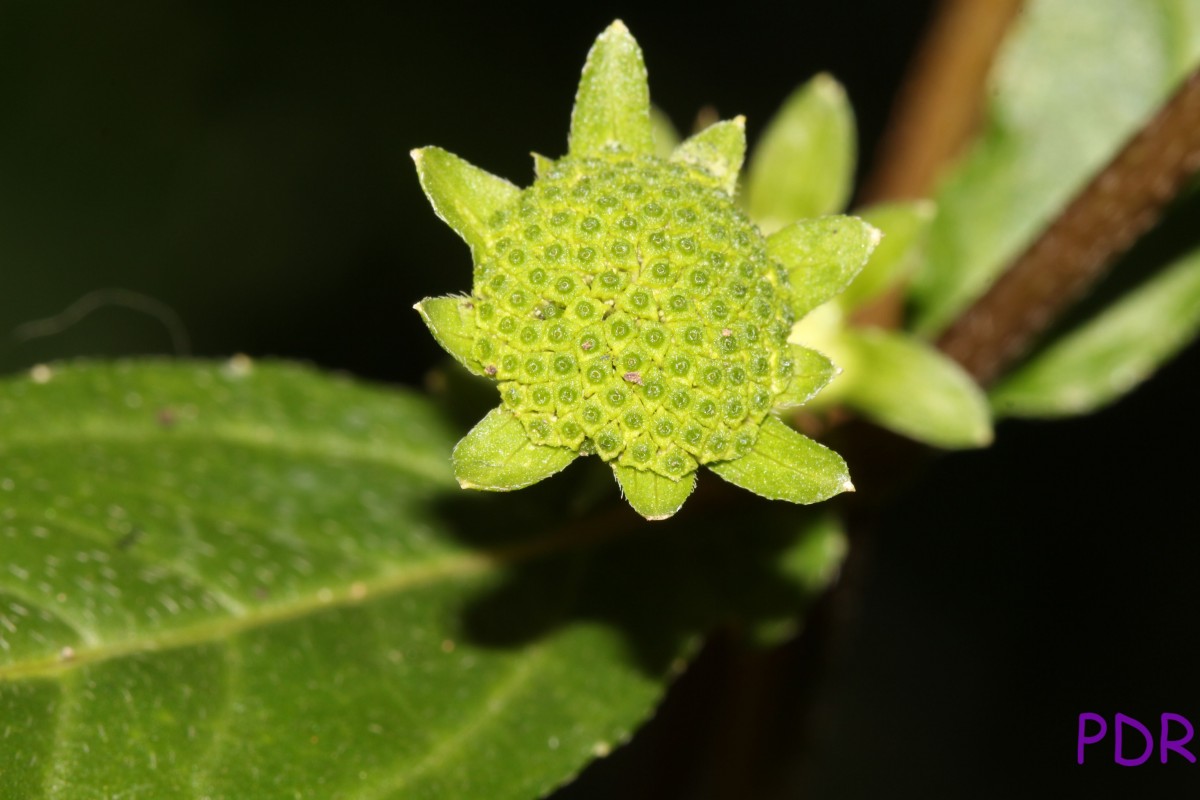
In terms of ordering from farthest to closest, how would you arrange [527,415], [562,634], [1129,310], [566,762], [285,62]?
[285,62] < [1129,310] < [562,634] < [566,762] < [527,415]

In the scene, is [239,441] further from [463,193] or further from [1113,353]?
[1113,353]

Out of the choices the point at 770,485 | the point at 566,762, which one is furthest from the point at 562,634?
the point at 770,485

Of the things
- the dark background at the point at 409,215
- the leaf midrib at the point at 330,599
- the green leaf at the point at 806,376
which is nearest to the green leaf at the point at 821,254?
the green leaf at the point at 806,376

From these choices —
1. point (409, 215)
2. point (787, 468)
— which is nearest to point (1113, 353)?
point (787, 468)

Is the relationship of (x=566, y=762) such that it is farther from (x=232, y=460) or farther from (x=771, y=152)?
(x=771, y=152)

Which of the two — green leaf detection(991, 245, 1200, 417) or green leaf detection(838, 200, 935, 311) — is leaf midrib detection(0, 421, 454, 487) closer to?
green leaf detection(838, 200, 935, 311)

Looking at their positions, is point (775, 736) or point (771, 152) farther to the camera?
point (775, 736)

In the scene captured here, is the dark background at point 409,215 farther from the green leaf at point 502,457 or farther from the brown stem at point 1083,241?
the green leaf at point 502,457
